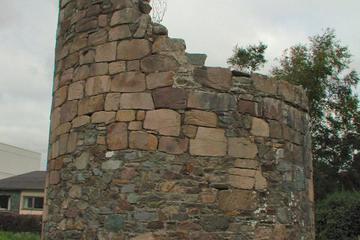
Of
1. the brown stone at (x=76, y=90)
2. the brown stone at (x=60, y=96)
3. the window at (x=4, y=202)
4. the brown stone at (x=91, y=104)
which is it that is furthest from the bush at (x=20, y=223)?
the brown stone at (x=91, y=104)

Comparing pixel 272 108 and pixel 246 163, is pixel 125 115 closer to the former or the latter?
pixel 246 163

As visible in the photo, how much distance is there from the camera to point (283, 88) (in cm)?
705

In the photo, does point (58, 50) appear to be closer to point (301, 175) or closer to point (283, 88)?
point (283, 88)

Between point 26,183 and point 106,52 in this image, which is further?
point 26,183

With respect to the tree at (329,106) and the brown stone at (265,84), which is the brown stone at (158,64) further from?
the tree at (329,106)

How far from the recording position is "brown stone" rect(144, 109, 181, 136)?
20.3 ft

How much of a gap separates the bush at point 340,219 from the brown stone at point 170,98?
41.3 feet

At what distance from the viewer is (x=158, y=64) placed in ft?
20.9

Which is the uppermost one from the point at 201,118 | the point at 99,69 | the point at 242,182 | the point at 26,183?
the point at 26,183

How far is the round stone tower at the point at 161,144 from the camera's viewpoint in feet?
20.0

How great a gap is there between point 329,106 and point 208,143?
771 inches

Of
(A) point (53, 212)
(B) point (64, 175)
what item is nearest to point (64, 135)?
(B) point (64, 175)

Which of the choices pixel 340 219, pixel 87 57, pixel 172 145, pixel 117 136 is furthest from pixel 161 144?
pixel 340 219

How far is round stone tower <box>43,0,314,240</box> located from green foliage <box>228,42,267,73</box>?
17.0 m
